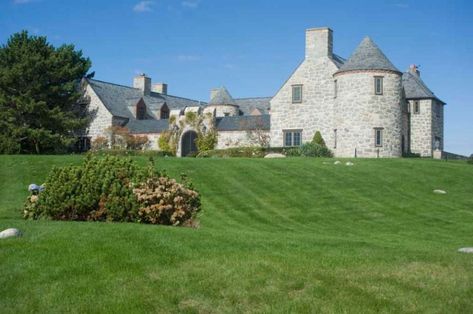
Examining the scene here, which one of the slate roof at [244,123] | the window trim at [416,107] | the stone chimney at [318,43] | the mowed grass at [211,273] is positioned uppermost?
the stone chimney at [318,43]

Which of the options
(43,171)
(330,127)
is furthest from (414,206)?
(330,127)

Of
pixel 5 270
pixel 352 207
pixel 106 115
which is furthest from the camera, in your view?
pixel 106 115

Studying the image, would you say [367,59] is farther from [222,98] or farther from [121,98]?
[121,98]

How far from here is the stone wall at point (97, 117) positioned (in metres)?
55.4

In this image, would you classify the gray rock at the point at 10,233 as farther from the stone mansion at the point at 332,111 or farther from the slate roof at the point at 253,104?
the slate roof at the point at 253,104

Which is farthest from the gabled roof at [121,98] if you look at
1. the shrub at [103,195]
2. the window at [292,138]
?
the shrub at [103,195]

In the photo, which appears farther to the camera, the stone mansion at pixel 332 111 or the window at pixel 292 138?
the window at pixel 292 138

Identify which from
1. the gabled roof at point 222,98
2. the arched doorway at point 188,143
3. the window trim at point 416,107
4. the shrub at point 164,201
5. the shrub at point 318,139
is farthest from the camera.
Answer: the gabled roof at point 222,98

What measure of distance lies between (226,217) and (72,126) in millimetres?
33125

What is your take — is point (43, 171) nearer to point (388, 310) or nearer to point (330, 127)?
point (388, 310)

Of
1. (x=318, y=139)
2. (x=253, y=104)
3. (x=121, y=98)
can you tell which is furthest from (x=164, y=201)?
(x=253, y=104)

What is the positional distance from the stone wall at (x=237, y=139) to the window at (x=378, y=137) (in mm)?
10246

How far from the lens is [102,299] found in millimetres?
8180

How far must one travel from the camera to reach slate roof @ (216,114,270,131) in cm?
5019
